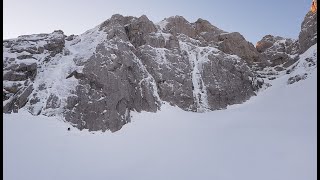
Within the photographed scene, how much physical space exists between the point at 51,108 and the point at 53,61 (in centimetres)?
910

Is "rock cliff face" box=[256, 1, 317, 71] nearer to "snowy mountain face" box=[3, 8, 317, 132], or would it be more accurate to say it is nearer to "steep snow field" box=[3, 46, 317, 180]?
"snowy mountain face" box=[3, 8, 317, 132]

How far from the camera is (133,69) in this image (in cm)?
4012

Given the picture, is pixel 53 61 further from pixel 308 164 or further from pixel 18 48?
pixel 308 164

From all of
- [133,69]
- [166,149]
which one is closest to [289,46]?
[133,69]

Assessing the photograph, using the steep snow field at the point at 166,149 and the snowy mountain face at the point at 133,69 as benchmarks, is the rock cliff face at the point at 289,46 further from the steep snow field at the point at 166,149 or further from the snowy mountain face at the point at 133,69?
the steep snow field at the point at 166,149

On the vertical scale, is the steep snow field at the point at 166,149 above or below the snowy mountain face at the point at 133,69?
below

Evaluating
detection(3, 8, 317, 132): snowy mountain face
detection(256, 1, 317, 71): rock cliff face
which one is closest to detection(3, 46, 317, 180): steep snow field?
detection(3, 8, 317, 132): snowy mountain face

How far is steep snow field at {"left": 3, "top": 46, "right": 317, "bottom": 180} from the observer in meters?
23.2

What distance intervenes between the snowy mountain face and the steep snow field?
2384 millimetres

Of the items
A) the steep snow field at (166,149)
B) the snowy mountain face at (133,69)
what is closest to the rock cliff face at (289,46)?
the snowy mountain face at (133,69)

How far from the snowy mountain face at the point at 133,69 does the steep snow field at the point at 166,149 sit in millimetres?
2384

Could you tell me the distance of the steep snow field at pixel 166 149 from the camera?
2322 cm

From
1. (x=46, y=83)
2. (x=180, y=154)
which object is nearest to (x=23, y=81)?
(x=46, y=83)

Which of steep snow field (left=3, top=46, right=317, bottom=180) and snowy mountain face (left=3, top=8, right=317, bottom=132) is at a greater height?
snowy mountain face (left=3, top=8, right=317, bottom=132)
